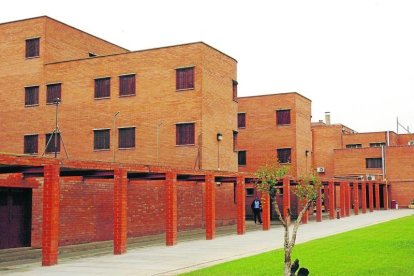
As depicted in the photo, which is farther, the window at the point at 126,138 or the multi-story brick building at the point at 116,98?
the window at the point at 126,138

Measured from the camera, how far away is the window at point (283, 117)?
54344 mm

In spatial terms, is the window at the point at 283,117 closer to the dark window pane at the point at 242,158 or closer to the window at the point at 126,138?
the dark window pane at the point at 242,158

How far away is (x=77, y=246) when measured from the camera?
81.2ft

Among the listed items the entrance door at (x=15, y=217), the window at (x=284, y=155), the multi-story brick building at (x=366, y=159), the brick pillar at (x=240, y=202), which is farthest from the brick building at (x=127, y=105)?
the multi-story brick building at (x=366, y=159)

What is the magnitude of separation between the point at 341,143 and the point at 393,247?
5713cm

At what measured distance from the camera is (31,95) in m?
41.2

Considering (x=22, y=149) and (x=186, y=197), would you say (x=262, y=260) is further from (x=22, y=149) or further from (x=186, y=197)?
(x=22, y=149)

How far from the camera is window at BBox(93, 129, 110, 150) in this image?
1545 inches

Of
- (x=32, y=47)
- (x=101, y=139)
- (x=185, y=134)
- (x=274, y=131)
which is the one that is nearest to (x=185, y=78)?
(x=185, y=134)

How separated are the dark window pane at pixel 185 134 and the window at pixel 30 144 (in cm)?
1085

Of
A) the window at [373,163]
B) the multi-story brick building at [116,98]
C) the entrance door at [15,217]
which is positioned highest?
the multi-story brick building at [116,98]

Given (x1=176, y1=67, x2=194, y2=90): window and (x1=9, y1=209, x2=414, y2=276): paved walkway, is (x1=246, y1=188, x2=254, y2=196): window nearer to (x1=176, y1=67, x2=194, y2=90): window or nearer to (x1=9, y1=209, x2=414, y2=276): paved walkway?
(x1=176, y1=67, x2=194, y2=90): window

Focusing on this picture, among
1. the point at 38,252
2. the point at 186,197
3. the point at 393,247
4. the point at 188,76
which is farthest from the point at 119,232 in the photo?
the point at 188,76

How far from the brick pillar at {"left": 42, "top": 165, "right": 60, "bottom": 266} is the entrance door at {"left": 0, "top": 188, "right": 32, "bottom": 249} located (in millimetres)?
5697
